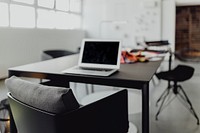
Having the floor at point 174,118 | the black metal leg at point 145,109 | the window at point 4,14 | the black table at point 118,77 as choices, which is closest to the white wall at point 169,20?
the floor at point 174,118

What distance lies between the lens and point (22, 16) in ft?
17.1

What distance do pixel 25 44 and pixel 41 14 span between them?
42.6 inches

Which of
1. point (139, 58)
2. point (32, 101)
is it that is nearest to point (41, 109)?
point (32, 101)

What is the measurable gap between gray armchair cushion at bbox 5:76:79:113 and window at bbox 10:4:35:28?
150 inches

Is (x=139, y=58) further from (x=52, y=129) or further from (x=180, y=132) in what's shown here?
(x=52, y=129)

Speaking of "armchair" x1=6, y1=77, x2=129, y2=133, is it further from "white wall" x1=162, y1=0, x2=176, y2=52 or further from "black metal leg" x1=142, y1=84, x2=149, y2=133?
"white wall" x1=162, y1=0, x2=176, y2=52

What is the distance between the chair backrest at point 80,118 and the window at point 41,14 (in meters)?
Answer: 3.55

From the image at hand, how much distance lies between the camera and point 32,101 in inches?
53.6

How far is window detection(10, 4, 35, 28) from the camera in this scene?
16.1 feet

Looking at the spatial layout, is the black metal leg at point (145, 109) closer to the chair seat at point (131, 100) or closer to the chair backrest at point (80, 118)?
the chair backrest at point (80, 118)

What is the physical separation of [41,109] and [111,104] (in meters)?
0.51

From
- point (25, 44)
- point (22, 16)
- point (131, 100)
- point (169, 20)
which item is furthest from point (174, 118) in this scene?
point (169, 20)

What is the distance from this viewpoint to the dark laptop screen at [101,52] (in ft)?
6.58

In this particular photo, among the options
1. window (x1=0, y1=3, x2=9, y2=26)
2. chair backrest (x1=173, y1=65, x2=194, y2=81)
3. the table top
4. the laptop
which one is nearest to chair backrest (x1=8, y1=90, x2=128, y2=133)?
the table top
